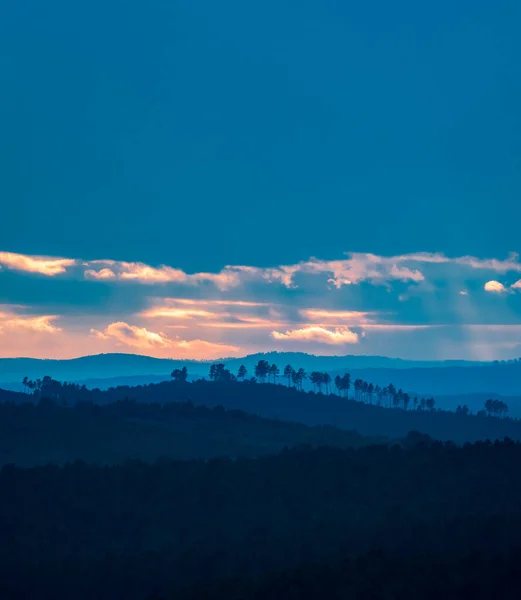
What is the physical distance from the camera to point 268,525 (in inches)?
6516

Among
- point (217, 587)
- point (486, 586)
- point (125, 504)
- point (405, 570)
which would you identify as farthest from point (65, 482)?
point (486, 586)

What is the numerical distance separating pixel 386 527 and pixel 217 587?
1221 inches

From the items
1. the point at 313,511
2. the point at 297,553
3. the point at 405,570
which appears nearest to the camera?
the point at 405,570

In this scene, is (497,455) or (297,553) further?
(497,455)

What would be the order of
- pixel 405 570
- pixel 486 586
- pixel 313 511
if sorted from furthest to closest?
pixel 313 511 → pixel 405 570 → pixel 486 586

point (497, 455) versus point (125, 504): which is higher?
point (497, 455)

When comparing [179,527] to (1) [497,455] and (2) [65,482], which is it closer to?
(2) [65,482]

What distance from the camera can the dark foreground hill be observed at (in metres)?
122

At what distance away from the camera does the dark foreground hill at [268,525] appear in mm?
122312

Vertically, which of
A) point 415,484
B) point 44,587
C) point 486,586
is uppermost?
point 415,484

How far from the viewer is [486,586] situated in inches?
4392

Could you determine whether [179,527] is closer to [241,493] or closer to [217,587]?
[241,493]

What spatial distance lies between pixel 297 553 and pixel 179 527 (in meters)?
35.3

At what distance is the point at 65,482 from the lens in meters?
193
